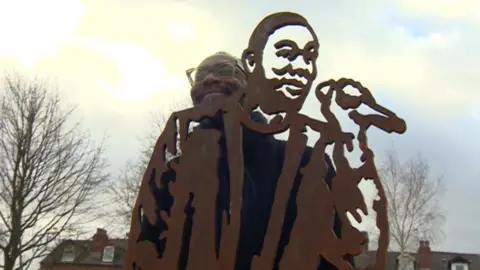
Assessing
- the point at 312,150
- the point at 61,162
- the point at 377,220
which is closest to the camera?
the point at 377,220

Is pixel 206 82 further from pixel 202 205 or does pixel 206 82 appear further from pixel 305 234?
pixel 305 234

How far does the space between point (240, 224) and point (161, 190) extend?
0.48 meters

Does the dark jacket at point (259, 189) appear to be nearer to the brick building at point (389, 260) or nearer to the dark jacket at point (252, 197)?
the dark jacket at point (252, 197)

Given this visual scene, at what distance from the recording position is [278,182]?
112 inches

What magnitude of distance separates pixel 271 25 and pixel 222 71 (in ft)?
1.05

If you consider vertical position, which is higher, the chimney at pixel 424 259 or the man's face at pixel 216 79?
the chimney at pixel 424 259

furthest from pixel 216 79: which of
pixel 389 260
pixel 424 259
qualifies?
pixel 424 259

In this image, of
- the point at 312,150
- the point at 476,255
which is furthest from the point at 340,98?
the point at 476,255

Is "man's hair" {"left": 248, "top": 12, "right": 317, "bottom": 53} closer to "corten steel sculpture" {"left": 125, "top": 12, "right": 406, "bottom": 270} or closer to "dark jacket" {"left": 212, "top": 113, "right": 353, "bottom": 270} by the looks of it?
"corten steel sculpture" {"left": 125, "top": 12, "right": 406, "bottom": 270}

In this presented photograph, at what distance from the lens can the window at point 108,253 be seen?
35.2 m

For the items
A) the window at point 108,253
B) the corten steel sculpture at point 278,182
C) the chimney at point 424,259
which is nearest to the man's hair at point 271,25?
the corten steel sculpture at point 278,182

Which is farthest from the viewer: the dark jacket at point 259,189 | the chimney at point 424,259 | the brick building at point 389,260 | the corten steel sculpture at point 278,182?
the chimney at point 424,259

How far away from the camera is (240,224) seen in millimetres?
2836

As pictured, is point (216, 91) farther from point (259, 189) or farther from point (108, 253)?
point (108, 253)
